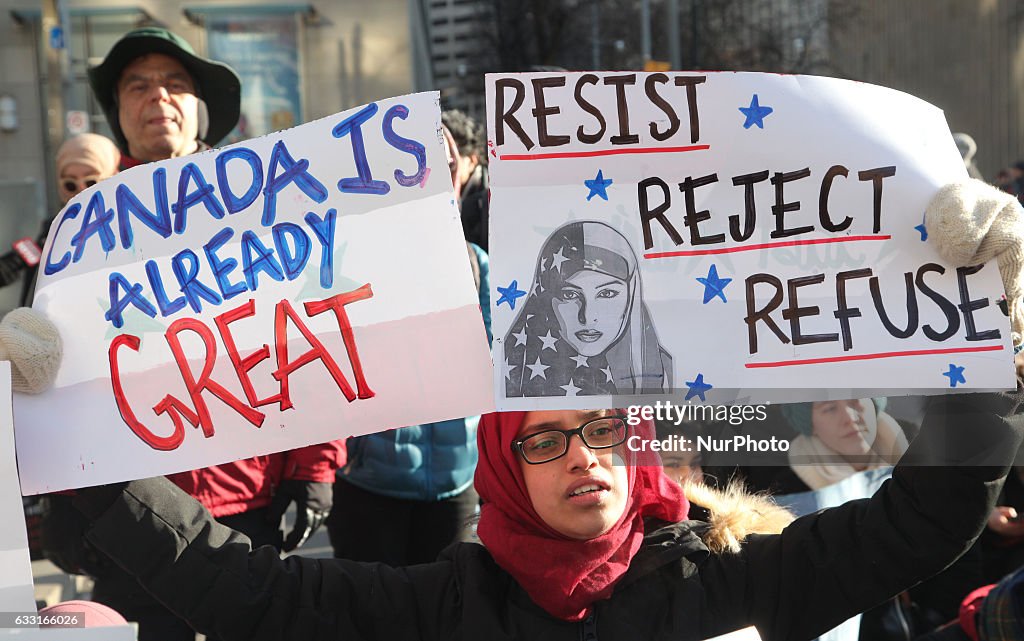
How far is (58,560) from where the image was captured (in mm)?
3090

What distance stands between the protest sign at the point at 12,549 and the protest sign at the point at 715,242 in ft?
2.69

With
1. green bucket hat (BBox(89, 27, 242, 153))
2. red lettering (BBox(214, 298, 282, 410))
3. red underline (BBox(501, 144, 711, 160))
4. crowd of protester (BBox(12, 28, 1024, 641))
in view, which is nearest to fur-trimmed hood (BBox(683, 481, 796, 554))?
crowd of protester (BBox(12, 28, 1024, 641))

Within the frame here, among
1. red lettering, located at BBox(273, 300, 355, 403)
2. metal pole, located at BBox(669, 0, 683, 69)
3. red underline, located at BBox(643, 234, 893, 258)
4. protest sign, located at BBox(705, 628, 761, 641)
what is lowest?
protest sign, located at BBox(705, 628, 761, 641)

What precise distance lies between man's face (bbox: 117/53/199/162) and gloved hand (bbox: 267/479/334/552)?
3.01 ft

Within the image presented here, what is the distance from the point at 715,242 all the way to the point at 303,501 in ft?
4.88

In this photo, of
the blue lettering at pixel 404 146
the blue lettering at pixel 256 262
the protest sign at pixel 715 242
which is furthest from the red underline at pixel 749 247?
the blue lettering at pixel 256 262

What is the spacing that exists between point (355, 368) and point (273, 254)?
0.27 m

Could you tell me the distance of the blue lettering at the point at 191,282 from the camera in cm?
213

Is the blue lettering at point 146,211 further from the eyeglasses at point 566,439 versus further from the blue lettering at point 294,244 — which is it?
the eyeglasses at point 566,439

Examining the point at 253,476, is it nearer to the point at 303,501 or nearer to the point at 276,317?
the point at 303,501

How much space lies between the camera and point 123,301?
215 cm

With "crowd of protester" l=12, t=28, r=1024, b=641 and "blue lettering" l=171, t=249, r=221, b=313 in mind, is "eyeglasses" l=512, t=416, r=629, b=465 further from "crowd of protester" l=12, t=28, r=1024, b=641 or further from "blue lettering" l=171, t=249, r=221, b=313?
"blue lettering" l=171, t=249, r=221, b=313

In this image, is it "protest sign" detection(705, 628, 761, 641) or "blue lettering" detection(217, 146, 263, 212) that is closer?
"protest sign" detection(705, 628, 761, 641)

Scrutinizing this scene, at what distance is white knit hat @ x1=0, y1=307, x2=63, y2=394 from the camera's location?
6.55 ft
